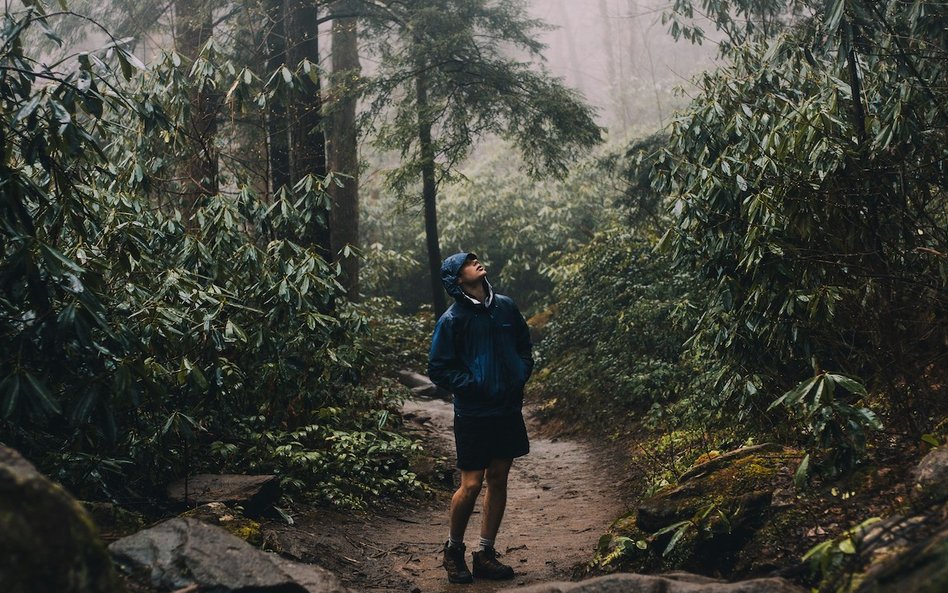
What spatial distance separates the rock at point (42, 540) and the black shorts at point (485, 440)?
7.42ft

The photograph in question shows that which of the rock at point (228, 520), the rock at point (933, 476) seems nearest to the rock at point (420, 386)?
the rock at point (228, 520)

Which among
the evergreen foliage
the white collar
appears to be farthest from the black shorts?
the evergreen foliage

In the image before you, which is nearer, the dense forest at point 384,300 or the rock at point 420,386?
the dense forest at point 384,300

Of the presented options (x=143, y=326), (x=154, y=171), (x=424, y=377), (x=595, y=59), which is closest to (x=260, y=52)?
(x=154, y=171)

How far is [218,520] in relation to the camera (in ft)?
14.5

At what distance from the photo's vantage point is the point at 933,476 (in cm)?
309

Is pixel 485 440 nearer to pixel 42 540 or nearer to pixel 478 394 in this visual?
pixel 478 394

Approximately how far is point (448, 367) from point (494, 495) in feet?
2.65

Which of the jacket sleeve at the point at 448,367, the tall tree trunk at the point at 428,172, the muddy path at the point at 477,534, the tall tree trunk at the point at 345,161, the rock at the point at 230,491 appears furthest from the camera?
the tall tree trunk at the point at 428,172

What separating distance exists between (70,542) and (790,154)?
4776 mm

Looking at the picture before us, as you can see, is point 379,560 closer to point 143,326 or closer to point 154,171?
point 143,326

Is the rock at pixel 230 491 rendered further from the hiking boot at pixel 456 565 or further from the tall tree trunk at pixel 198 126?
the tall tree trunk at pixel 198 126

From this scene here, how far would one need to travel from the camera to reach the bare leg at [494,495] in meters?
A: 4.37

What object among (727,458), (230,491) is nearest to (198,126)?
(230,491)
